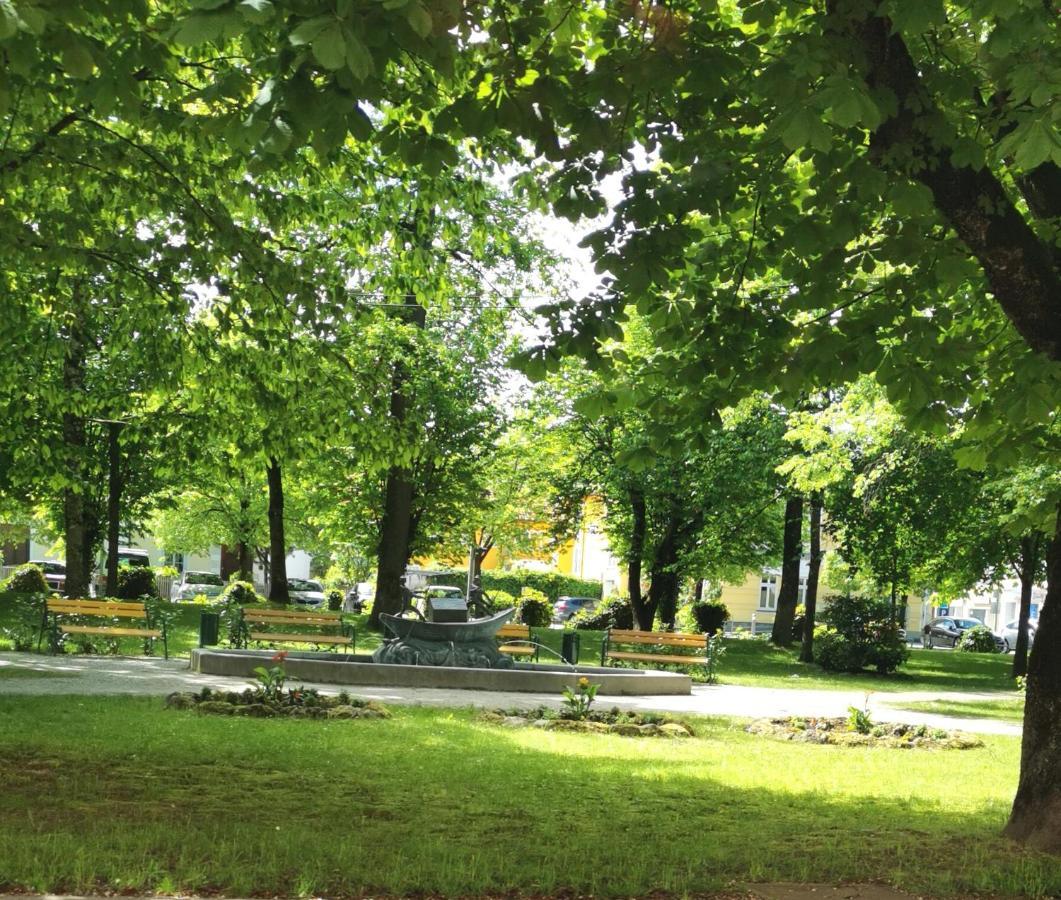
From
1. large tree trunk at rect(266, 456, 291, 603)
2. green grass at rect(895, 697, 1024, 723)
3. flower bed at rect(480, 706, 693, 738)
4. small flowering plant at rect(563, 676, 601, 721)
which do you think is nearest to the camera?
flower bed at rect(480, 706, 693, 738)

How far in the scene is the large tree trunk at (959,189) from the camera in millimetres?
6055

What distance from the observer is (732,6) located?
8.07 meters

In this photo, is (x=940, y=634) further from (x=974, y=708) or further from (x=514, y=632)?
(x=514, y=632)

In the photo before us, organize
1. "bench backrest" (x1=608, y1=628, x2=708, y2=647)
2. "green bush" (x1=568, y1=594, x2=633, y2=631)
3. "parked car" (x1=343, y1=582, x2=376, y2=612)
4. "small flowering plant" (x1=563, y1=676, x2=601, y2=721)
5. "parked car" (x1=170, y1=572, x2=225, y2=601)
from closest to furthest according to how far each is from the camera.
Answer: "small flowering plant" (x1=563, y1=676, x2=601, y2=721)
"bench backrest" (x1=608, y1=628, x2=708, y2=647)
"green bush" (x1=568, y1=594, x2=633, y2=631)
"parked car" (x1=343, y1=582, x2=376, y2=612)
"parked car" (x1=170, y1=572, x2=225, y2=601)

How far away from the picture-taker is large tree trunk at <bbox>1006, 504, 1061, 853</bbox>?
720 centimetres

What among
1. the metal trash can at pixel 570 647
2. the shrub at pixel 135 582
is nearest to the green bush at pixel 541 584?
the shrub at pixel 135 582

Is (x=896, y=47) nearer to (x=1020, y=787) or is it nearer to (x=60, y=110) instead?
(x=1020, y=787)

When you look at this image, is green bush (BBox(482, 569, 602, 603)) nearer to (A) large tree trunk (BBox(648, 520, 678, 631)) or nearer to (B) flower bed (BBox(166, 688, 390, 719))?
(A) large tree trunk (BBox(648, 520, 678, 631))

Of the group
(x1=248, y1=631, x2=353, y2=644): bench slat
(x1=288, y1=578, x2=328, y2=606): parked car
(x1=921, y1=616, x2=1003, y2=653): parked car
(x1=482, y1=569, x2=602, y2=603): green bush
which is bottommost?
(x1=921, y1=616, x2=1003, y2=653): parked car

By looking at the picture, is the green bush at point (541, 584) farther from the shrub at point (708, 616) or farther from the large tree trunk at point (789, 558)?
the large tree trunk at point (789, 558)

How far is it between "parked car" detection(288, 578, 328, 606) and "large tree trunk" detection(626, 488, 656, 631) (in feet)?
66.2

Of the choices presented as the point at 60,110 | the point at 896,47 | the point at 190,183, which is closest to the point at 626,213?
the point at 896,47

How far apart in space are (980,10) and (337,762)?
7.47 meters

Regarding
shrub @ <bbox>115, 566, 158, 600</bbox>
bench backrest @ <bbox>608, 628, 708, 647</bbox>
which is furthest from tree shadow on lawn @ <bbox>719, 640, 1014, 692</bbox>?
shrub @ <bbox>115, 566, 158, 600</bbox>
